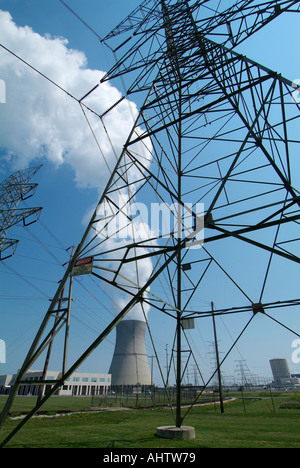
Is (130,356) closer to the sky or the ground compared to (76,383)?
closer to the sky

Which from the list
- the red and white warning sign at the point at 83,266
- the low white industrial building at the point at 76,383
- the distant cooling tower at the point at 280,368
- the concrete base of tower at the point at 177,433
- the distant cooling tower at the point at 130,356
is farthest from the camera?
the distant cooling tower at the point at 280,368

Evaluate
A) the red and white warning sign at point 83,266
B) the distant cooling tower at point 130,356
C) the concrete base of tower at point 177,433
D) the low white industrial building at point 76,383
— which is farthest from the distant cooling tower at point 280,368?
the red and white warning sign at point 83,266

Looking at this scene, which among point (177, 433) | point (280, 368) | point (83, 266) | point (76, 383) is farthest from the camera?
point (280, 368)

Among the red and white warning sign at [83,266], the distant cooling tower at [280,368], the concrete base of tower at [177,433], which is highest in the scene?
the distant cooling tower at [280,368]

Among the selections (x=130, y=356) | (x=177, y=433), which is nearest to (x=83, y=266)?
(x=177, y=433)

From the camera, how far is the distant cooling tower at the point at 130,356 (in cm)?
5812

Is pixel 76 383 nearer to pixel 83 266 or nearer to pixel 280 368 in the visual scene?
pixel 83 266

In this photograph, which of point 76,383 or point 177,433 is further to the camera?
point 76,383

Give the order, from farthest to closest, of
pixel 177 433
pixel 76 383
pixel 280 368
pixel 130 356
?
1. pixel 280 368
2. pixel 76 383
3. pixel 130 356
4. pixel 177 433

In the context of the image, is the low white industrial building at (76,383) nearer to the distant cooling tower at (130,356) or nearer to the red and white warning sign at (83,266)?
the distant cooling tower at (130,356)

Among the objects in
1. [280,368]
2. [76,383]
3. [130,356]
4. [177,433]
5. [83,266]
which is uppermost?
[280,368]

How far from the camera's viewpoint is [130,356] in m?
61.6

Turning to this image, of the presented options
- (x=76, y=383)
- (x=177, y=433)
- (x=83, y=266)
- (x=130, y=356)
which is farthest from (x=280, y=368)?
(x=83, y=266)
